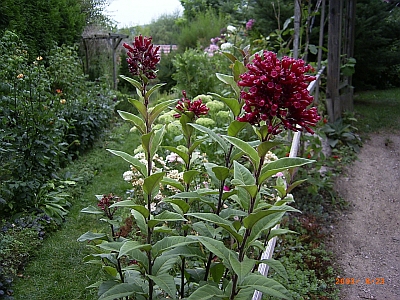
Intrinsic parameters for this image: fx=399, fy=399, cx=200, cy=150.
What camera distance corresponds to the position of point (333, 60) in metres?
5.40

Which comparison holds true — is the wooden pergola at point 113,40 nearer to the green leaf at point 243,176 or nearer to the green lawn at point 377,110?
the green lawn at point 377,110

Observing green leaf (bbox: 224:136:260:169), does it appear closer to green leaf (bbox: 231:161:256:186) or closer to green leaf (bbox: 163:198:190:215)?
green leaf (bbox: 231:161:256:186)

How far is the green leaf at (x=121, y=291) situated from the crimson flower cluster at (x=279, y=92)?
0.61 meters

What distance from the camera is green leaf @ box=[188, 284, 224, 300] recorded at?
1020 millimetres

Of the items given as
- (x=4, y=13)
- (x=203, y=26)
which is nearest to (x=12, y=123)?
(x=4, y=13)

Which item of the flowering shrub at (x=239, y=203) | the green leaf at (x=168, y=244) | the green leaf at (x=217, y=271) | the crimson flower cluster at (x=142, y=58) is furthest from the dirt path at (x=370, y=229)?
the crimson flower cluster at (x=142, y=58)

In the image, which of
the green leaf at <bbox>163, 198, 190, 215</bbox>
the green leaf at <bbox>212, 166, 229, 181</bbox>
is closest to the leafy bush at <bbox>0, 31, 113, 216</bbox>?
the green leaf at <bbox>163, 198, 190, 215</bbox>

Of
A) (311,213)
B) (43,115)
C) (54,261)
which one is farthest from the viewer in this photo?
(43,115)

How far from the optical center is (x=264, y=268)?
139 cm

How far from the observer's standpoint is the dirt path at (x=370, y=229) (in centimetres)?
254

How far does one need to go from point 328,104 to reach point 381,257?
9.56ft

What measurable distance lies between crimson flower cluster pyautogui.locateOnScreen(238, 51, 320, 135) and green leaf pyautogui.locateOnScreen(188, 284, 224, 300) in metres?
0.45

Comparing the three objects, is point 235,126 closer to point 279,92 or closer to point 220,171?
point 220,171

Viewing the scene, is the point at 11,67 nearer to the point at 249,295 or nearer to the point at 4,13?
the point at 4,13
